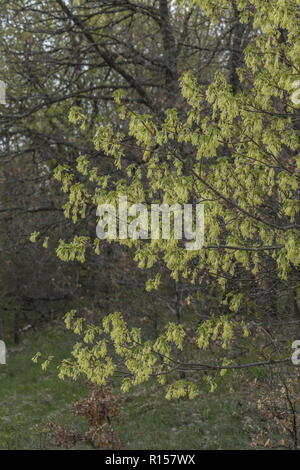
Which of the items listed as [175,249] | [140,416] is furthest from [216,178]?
[140,416]

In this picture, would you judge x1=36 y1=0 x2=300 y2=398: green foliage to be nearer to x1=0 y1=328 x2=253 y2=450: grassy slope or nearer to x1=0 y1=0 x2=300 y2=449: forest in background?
x1=0 y1=0 x2=300 y2=449: forest in background

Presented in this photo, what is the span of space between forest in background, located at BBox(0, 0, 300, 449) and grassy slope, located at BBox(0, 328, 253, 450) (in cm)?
5

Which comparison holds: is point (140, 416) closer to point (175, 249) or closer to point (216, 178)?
point (175, 249)

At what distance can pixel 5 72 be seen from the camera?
1247 cm

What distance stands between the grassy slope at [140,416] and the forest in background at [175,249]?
5 cm

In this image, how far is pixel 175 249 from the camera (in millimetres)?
4969

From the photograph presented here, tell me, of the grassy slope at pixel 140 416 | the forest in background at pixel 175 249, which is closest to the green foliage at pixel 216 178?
the forest in background at pixel 175 249

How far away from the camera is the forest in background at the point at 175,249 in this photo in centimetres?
511

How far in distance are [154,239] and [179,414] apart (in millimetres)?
5114

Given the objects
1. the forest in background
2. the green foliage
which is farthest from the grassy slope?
the green foliage

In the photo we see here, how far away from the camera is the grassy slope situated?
805 centimetres

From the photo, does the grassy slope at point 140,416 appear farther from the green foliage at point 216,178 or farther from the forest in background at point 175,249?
the green foliage at point 216,178
